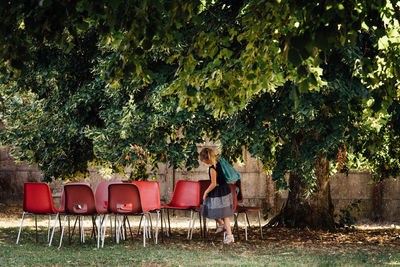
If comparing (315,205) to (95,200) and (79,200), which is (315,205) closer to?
(95,200)

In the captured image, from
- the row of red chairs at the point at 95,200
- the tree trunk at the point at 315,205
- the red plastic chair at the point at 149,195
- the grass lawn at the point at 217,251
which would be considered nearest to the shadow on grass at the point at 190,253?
the grass lawn at the point at 217,251

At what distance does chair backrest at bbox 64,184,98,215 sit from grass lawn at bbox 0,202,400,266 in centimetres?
56

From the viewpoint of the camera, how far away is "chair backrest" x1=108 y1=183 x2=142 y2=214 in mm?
8633

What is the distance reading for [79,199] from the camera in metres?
8.79

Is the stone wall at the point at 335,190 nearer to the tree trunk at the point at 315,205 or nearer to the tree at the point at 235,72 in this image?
the tree trunk at the point at 315,205

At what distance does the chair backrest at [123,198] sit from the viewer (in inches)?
340

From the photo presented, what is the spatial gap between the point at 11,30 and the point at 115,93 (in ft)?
16.7

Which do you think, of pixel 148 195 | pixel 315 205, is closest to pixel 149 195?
pixel 148 195

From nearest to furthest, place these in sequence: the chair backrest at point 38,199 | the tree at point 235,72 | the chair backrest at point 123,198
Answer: the tree at point 235,72 < the chair backrest at point 123,198 < the chair backrest at point 38,199

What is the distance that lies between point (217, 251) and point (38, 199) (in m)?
2.85

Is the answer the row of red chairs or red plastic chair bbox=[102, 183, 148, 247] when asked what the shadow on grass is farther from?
red plastic chair bbox=[102, 183, 148, 247]

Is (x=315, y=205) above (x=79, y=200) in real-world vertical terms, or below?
below

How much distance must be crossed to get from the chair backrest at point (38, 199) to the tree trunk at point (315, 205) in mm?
5041

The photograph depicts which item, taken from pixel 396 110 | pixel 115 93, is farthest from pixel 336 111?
pixel 115 93
